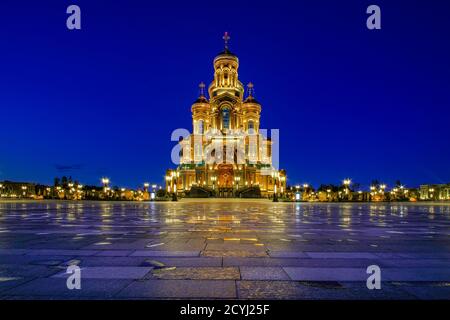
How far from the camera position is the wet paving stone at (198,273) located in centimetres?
617

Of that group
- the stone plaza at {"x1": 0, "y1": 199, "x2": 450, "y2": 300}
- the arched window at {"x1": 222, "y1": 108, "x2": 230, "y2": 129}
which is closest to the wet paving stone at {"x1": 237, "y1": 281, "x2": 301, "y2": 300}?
the stone plaza at {"x1": 0, "y1": 199, "x2": 450, "y2": 300}

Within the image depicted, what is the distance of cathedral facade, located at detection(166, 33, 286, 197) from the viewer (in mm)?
108500

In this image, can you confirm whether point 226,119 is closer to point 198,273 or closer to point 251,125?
point 251,125

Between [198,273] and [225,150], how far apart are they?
350 feet

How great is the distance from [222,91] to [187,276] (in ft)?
387

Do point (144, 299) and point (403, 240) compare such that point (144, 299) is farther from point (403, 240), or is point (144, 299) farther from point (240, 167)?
point (240, 167)

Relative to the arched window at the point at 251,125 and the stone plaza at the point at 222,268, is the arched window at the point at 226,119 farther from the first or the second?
the stone plaza at the point at 222,268

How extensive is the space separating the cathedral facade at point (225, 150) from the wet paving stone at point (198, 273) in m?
94.2

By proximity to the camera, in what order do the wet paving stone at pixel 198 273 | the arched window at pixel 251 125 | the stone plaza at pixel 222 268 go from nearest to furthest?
1. the stone plaza at pixel 222 268
2. the wet paving stone at pixel 198 273
3. the arched window at pixel 251 125

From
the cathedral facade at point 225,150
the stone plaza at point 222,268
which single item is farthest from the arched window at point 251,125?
the stone plaza at point 222,268

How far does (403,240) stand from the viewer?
11.7 m

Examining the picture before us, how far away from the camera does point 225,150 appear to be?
113m
